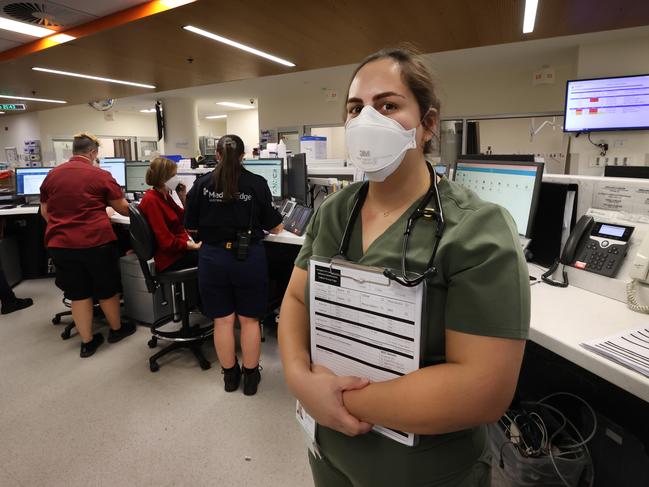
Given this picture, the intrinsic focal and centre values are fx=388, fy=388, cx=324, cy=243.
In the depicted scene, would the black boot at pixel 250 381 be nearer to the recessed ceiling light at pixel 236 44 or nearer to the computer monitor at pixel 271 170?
the computer monitor at pixel 271 170

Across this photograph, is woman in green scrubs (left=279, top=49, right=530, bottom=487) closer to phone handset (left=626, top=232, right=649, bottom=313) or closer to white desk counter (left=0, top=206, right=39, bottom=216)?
phone handset (left=626, top=232, right=649, bottom=313)

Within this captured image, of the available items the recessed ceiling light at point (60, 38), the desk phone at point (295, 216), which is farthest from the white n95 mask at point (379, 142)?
the recessed ceiling light at point (60, 38)

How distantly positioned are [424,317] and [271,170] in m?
2.54

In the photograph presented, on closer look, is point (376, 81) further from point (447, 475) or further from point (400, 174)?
point (447, 475)

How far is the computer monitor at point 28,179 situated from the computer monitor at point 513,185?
Result: 14.5ft

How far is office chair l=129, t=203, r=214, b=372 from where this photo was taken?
2.38m

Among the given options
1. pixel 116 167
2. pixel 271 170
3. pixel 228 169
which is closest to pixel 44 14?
pixel 116 167

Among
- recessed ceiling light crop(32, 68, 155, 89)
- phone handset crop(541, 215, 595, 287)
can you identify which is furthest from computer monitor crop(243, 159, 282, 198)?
recessed ceiling light crop(32, 68, 155, 89)

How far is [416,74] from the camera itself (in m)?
0.73

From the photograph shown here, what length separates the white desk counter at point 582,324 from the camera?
0.84 metres

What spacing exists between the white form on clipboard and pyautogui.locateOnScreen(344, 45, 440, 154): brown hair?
34 cm

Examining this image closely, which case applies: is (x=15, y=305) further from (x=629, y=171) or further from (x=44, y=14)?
(x=629, y=171)

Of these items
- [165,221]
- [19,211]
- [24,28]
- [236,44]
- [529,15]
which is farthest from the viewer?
[236,44]

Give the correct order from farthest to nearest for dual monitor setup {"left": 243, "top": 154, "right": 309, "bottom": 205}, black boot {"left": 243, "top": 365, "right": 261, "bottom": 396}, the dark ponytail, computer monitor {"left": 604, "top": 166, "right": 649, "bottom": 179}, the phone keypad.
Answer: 1. dual monitor setup {"left": 243, "top": 154, "right": 309, "bottom": 205}
2. black boot {"left": 243, "top": 365, "right": 261, "bottom": 396}
3. the dark ponytail
4. computer monitor {"left": 604, "top": 166, "right": 649, "bottom": 179}
5. the phone keypad
